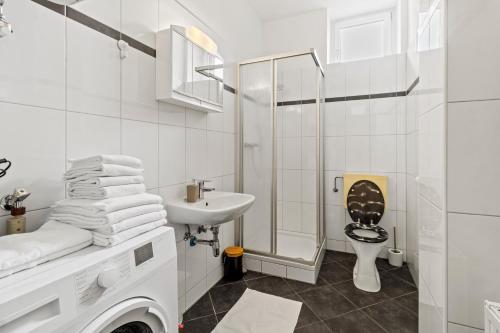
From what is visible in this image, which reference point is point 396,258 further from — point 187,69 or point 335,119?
point 187,69

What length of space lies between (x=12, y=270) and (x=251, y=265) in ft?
6.23

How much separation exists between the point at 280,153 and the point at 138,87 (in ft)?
4.57

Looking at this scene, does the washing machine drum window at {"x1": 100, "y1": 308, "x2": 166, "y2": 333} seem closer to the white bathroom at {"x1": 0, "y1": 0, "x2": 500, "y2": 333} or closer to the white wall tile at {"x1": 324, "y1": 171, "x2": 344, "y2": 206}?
the white bathroom at {"x1": 0, "y1": 0, "x2": 500, "y2": 333}

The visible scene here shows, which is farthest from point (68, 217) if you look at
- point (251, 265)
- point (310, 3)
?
point (310, 3)

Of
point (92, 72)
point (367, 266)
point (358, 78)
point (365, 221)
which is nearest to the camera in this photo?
point (92, 72)

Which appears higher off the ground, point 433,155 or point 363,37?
point 363,37

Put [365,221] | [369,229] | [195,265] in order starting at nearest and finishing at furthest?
[195,265] < [369,229] < [365,221]

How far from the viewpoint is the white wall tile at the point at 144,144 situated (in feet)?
4.17

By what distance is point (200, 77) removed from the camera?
1.66m

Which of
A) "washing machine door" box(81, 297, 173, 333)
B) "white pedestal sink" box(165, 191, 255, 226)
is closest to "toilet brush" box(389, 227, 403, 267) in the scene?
"white pedestal sink" box(165, 191, 255, 226)

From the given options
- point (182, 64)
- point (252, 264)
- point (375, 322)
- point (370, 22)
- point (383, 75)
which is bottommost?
point (375, 322)

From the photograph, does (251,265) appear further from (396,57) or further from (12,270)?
(396,57)

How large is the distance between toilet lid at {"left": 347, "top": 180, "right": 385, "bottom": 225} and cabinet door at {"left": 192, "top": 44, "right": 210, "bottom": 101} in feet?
5.86

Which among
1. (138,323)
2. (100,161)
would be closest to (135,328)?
(138,323)
